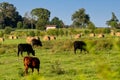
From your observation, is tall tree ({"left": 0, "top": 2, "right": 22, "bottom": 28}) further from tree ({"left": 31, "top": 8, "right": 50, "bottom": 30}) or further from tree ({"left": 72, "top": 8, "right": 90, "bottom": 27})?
tree ({"left": 72, "top": 8, "right": 90, "bottom": 27})

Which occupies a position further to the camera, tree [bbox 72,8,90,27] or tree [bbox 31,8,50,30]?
tree [bbox 31,8,50,30]

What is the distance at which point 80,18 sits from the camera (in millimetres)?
106375

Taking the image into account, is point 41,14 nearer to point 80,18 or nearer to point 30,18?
point 30,18

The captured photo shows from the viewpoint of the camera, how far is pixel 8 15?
396 feet

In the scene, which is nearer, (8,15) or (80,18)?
(80,18)

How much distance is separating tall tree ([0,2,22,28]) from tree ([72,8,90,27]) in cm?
2173

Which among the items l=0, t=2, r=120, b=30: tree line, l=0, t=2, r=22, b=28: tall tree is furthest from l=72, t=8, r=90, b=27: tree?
l=0, t=2, r=22, b=28: tall tree

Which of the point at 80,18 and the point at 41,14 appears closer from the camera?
the point at 80,18

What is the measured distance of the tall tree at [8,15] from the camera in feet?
387

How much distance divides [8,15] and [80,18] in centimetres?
2767

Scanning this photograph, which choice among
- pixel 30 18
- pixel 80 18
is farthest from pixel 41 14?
pixel 80 18

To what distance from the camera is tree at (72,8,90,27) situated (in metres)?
106

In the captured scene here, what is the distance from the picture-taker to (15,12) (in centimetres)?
12650

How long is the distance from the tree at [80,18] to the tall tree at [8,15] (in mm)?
21732
